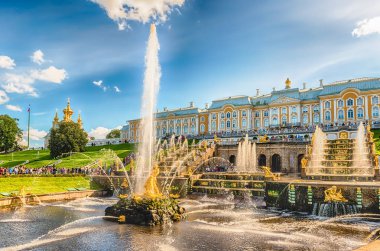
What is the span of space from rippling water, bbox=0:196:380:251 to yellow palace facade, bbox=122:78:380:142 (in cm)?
5022

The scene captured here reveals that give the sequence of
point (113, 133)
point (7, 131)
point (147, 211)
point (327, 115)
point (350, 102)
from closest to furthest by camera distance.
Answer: point (147, 211) < point (350, 102) < point (327, 115) < point (7, 131) < point (113, 133)

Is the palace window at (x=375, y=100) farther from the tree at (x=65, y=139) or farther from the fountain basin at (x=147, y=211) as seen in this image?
the tree at (x=65, y=139)

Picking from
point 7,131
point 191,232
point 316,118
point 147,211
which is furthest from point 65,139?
point 316,118

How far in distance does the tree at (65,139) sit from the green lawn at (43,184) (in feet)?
84.0

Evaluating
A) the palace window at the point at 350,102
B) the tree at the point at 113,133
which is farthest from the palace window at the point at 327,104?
the tree at the point at 113,133

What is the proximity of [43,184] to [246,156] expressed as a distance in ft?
80.9

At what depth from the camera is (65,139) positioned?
2285 inches

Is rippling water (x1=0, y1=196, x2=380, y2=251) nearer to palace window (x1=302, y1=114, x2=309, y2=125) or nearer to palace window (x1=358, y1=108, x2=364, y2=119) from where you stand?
palace window (x1=358, y1=108, x2=364, y2=119)

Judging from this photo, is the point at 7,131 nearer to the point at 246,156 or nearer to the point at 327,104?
the point at 246,156

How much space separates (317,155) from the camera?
3281 cm

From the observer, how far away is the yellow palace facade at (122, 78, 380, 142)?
6200cm

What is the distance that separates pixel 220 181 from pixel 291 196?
7738 millimetres

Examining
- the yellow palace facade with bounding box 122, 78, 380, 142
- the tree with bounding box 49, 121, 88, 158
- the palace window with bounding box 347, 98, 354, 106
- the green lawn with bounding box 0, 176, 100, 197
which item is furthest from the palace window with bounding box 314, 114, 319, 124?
the green lawn with bounding box 0, 176, 100, 197

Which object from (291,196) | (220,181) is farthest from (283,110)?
(291,196)
